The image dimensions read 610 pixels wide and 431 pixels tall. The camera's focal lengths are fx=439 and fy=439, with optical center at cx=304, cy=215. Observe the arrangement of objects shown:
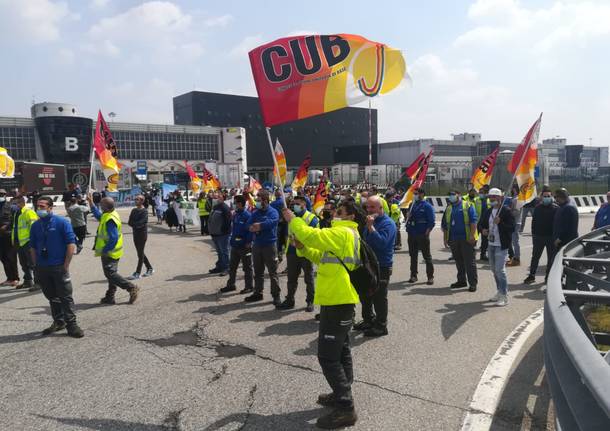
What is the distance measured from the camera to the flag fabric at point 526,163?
7.75m

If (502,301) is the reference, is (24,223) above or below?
above

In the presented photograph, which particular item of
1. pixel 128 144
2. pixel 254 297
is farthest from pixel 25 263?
pixel 128 144

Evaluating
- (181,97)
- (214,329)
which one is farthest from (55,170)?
(181,97)

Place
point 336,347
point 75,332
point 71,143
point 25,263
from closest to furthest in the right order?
1. point 336,347
2. point 75,332
3. point 25,263
4. point 71,143

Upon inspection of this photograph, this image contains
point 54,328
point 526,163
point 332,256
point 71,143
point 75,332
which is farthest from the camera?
point 71,143

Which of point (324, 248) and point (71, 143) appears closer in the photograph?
point (324, 248)

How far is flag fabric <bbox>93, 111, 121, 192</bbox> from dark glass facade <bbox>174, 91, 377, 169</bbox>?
70610mm

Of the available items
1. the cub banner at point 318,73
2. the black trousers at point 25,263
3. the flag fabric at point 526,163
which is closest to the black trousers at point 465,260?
the flag fabric at point 526,163

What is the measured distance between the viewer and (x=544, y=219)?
8477mm

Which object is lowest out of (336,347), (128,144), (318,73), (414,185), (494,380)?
(494,380)

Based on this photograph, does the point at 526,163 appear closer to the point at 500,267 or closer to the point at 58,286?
the point at 500,267

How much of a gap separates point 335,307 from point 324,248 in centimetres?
52

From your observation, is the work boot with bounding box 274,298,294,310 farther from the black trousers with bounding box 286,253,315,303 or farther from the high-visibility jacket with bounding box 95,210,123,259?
the high-visibility jacket with bounding box 95,210,123,259

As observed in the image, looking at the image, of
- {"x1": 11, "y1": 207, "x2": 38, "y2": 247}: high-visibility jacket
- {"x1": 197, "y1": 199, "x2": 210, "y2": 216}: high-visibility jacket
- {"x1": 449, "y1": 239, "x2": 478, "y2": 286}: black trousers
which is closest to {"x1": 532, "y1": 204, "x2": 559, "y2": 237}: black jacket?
{"x1": 449, "y1": 239, "x2": 478, "y2": 286}: black trousers
